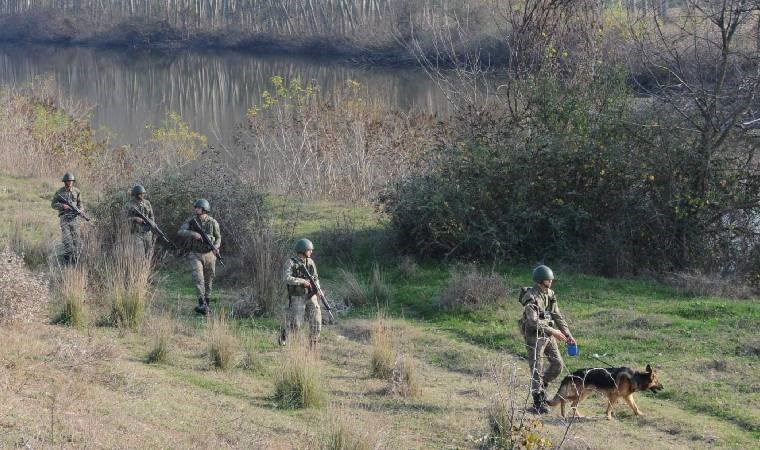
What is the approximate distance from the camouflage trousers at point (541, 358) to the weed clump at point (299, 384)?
2.13m

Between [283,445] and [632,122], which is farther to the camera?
[632,122]

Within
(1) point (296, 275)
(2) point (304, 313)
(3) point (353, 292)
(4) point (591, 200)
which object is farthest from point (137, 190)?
(4) point (591, 200)

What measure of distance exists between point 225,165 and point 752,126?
10017 millimetres

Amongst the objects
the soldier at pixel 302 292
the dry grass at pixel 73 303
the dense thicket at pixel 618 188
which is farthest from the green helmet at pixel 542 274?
the dense thicket at pixel 618 188

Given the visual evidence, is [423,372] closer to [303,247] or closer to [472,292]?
[303,247]

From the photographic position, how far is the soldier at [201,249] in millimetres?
13578

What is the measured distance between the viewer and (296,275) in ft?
37.1

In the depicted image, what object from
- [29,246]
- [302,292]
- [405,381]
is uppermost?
[302,292]

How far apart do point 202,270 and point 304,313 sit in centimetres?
285

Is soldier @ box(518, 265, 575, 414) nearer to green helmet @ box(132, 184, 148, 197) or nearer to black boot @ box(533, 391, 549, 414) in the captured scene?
black boot @ box(533, 391, 549, 414)

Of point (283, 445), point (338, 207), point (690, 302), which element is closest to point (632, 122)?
point (690, 302)

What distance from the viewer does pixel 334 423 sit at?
23.6 feet

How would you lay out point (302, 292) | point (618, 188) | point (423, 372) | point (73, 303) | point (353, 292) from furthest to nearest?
point (618, 188)
point (353, 292)
point (73, 303)
point (302, 292)
point (423, 372)

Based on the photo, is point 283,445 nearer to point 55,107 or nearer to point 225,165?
point 225,165
